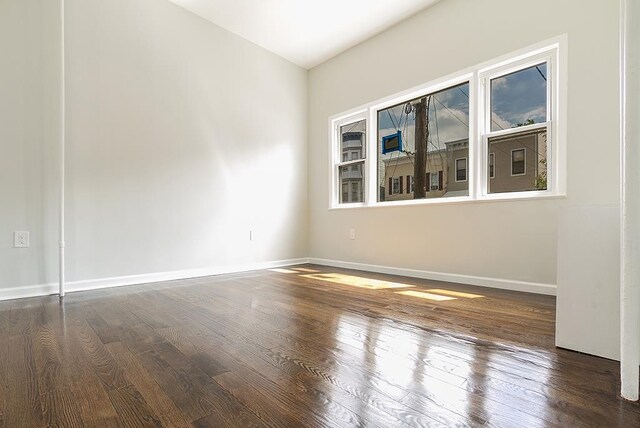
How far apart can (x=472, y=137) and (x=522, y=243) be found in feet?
3.23

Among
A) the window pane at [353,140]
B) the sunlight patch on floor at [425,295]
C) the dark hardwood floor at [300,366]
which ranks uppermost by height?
the window pane at [353,140]

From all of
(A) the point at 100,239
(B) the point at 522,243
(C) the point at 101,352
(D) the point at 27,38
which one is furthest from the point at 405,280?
(D) the point at 27,38

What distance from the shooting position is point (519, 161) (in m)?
2.73

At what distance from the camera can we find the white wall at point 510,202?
1.45 metres

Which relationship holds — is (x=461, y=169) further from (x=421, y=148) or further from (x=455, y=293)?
(x=455, y=293)

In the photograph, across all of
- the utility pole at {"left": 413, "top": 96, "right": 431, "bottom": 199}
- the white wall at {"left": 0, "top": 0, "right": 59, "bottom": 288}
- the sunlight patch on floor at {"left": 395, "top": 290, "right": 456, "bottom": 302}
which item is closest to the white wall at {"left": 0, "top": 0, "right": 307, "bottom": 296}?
the white wall at {"left": 0, "top": 0, "right": 59, "bottom": 288}

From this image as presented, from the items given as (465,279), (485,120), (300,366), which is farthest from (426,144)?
(300,366)

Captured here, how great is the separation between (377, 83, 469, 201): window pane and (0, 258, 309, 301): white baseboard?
70.1 inches

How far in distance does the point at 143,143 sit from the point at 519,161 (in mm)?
3325

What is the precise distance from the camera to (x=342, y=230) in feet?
13.7

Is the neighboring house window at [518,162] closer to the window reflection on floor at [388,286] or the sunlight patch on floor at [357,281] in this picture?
the window reflection on floor at [388,286]

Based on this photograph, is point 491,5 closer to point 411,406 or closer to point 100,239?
point 411,406

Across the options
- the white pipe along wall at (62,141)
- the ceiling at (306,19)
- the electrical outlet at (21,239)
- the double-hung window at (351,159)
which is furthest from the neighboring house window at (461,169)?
the electrical outlet at (21,239)

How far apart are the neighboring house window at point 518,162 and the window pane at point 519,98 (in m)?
0.22
